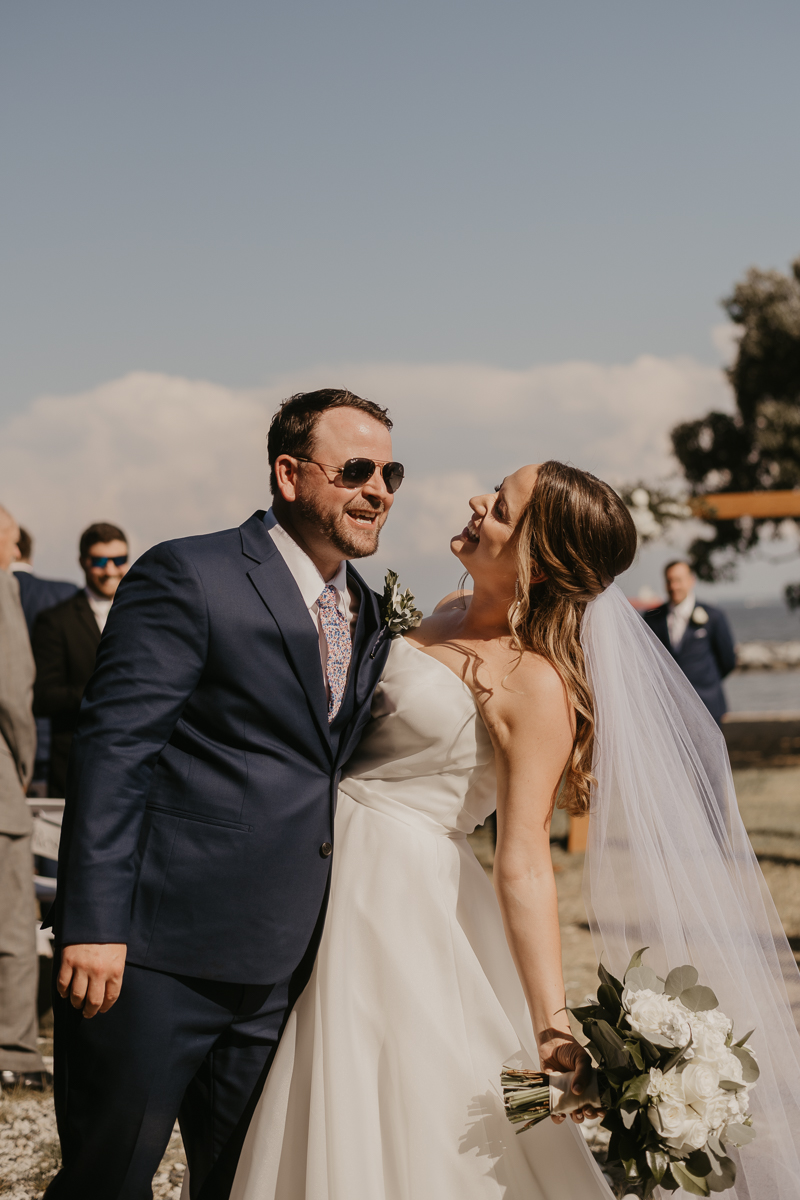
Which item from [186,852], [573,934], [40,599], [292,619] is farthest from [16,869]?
[573,934]

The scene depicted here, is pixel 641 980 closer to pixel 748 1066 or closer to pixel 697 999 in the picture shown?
pixel 697 999

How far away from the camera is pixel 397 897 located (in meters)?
2.61

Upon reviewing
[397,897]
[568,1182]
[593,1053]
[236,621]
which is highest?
[236,621]

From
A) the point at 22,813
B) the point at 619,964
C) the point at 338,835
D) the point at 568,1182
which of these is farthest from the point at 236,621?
the point at 22,813

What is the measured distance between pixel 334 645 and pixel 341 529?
1.03ft

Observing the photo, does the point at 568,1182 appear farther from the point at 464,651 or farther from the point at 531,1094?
the point at 464,651

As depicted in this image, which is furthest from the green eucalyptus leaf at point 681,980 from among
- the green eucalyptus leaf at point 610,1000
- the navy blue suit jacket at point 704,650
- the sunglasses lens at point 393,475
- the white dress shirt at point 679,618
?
the white dress shirt at point 679,618

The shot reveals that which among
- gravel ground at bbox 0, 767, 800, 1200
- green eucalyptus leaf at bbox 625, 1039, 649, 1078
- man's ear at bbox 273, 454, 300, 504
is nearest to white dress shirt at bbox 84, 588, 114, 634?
gravel ground at bbox 0, 767, 800, 1200

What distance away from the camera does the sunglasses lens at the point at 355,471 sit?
2.62 meters

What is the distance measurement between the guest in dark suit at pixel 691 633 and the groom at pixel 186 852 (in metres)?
7.46

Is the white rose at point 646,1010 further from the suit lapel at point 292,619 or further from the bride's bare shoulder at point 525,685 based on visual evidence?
the suit lapel at point 292,619

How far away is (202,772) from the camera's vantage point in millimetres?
2375

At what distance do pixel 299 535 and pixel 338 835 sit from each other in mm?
846

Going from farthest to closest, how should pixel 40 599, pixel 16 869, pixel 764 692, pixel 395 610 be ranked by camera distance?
pixel 764 692
pixel 40 599
pixel 16 869
pixel 395 610
